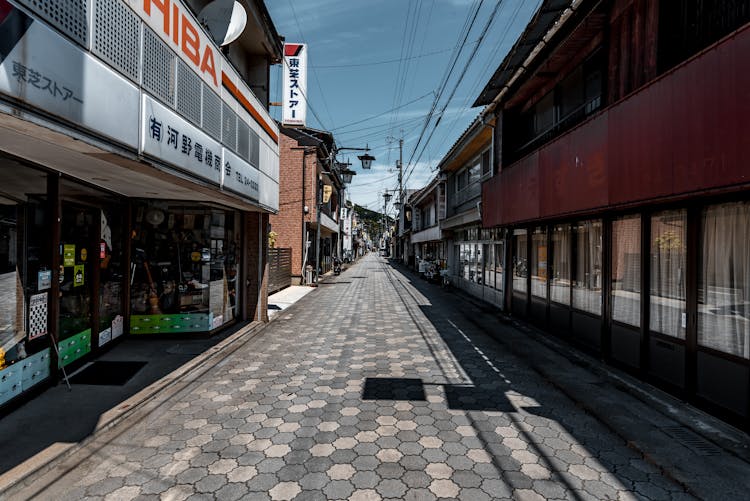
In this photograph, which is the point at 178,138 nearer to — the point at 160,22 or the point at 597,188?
the point at 160,22

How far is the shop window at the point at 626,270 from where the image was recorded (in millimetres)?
6359

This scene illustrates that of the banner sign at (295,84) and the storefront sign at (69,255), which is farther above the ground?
the banner sign at (295,84)

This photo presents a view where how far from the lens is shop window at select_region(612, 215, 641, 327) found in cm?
636

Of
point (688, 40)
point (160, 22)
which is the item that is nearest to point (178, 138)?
point (160, 22)

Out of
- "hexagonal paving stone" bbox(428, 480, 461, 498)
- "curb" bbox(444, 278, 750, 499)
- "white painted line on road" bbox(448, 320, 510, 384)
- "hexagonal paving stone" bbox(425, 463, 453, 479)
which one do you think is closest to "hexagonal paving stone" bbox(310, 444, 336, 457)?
"hexagonal paving stone" bbox(425, 463, 453, 479)

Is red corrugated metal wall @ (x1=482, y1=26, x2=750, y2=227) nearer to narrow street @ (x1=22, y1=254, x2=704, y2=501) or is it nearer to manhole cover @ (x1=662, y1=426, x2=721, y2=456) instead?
manhole cover @ (x1=662, y1=426, x2=721, y2=456)

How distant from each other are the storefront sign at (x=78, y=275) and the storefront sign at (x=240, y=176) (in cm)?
268

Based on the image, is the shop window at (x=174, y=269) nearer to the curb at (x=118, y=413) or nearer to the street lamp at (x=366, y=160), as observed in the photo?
the curb at (x=118, y=413)

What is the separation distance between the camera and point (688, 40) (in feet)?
18.2

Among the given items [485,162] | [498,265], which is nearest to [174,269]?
[498,265]

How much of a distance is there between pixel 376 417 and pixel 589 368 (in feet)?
Result: 13.5

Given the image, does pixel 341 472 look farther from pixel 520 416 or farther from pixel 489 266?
pixel 489 266

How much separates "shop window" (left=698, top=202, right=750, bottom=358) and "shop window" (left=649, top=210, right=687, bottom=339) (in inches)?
13.3

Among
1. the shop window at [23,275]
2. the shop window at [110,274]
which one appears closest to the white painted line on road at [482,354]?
the shop window at [23,275]
